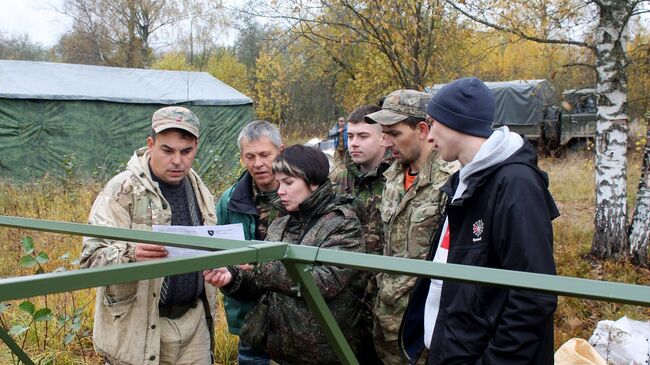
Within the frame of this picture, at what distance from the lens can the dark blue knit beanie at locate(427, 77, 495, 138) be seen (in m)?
2.08

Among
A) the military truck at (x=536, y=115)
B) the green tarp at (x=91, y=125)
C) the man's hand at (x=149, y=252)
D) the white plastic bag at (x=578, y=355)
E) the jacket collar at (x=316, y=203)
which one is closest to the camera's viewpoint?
the man's hand at (x=149, y=252)

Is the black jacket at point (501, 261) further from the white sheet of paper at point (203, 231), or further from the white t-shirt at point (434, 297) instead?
the white sheet of paper at point (203, 231)

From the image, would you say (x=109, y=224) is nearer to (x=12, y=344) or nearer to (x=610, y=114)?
(x=12, y=344)

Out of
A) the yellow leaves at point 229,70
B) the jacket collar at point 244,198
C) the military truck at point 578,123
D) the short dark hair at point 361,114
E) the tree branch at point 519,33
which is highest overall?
the yellow leaves at point 229,70

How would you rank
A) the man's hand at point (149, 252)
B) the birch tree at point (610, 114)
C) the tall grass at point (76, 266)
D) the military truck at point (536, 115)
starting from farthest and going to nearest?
the military truck at point (536, 115) < the birch tree at point (610, 114) < the tall grass at point (76, 266) < the man's hand at point (149, 252)

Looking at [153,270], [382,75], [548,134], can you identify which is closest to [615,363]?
[153,270]

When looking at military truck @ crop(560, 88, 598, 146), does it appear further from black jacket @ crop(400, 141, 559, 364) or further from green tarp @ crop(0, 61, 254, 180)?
black jacket @ crop(400, 141, 559, 364)

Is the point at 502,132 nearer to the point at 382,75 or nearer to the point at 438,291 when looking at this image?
the point at 438,291

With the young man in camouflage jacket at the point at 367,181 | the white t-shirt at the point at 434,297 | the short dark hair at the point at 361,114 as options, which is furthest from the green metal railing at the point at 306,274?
the short dark hair at the point at 361,114

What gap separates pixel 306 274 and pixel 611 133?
221 inches

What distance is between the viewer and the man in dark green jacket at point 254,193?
3033mm

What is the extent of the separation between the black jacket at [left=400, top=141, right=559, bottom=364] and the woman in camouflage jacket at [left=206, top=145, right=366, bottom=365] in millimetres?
626

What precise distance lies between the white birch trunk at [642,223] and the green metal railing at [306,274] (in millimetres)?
5568

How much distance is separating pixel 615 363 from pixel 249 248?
123 inches
